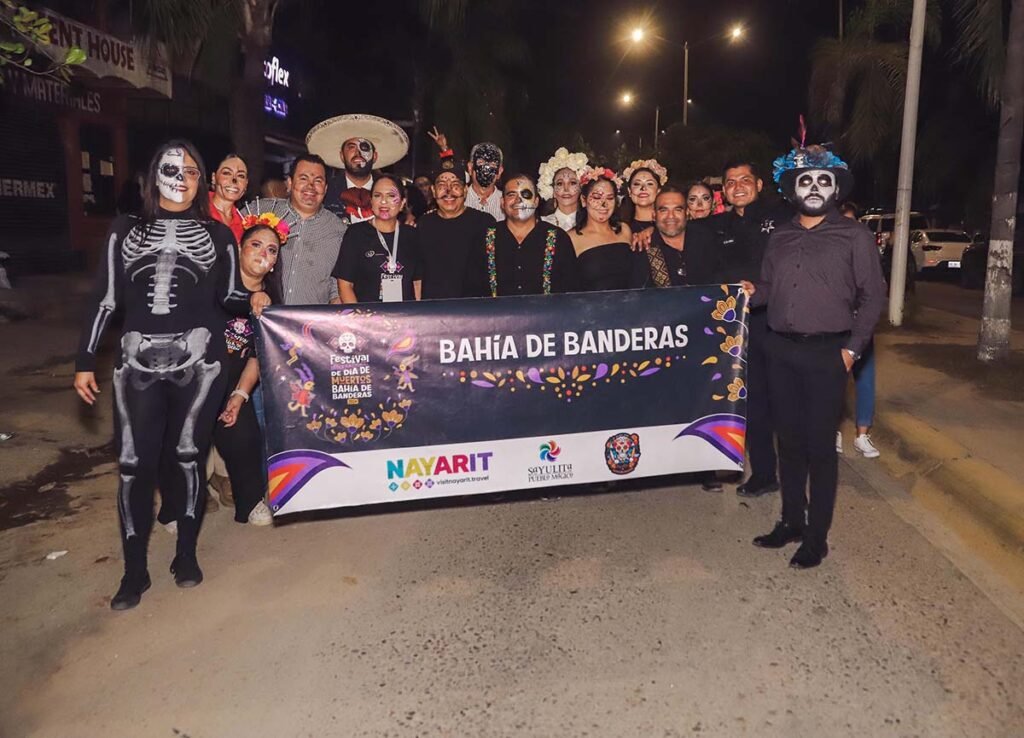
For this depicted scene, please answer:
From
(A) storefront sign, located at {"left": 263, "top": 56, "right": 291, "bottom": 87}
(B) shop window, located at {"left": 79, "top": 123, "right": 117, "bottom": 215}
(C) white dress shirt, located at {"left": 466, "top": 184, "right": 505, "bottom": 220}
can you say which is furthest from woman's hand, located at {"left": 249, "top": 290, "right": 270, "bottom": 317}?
(A) storefront sign, located at {"left": 263, "top": 56, "right": 291, "bottom": 87}

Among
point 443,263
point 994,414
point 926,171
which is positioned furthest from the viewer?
point 926,171

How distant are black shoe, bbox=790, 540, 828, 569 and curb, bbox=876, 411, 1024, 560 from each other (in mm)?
1067

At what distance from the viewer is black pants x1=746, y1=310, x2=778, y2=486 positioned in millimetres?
5414

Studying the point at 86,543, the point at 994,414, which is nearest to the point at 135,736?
the point at 86,543

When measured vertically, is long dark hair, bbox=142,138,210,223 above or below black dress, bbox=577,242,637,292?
above

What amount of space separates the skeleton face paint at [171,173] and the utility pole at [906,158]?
1100 centimetres

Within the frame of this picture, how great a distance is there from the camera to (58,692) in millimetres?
3418

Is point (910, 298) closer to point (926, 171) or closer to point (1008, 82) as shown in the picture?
point (1008, 82)

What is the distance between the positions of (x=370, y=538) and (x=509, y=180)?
2280 millimetres

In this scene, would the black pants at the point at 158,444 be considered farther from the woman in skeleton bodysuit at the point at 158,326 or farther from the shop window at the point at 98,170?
the shop window at the point at 98,170

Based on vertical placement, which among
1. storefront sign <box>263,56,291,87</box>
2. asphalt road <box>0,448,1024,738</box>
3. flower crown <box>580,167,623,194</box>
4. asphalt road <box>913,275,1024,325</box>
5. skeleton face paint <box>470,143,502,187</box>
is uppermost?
storefront sign <box>263,56,291,87</box>

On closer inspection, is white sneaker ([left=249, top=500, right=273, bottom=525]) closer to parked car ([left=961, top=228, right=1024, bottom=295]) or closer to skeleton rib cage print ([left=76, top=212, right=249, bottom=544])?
skeleton rib cage print ([left=76, top=212, right=249, bottom=544])

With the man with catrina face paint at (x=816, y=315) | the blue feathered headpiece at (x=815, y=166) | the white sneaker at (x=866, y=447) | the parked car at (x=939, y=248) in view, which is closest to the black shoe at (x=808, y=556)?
the man with catrina face paint at (x=816, y=315)

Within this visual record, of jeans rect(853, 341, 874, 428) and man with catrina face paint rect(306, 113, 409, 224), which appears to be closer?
jeans rect(853, 341, 874, 428)
